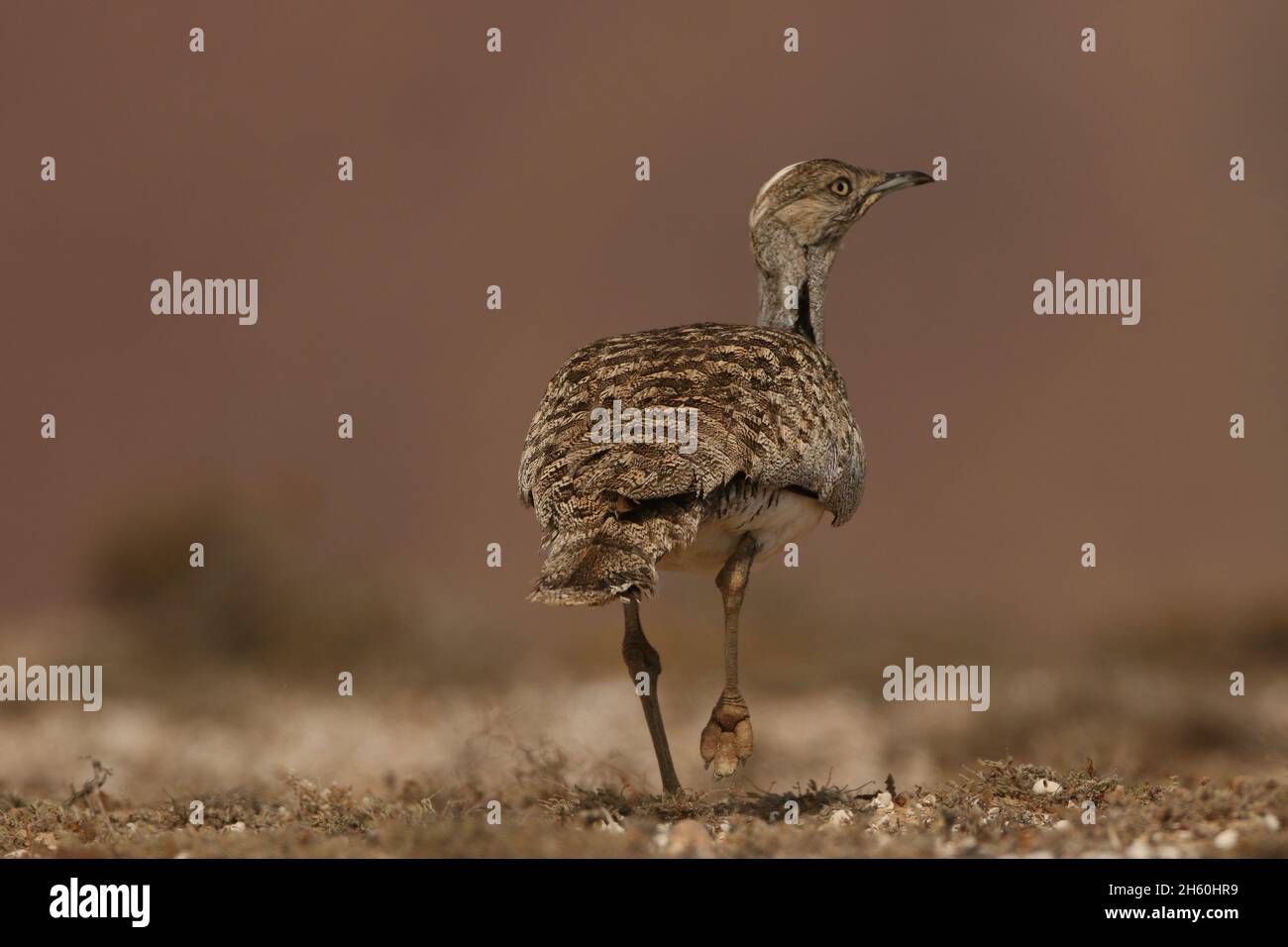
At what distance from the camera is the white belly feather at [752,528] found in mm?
7953

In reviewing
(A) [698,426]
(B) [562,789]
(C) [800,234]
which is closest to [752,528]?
(A) [698,426]

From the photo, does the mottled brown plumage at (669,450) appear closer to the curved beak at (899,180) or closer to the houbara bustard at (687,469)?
the houbara bustard at (687,469)

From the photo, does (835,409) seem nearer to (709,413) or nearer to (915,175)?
(709,413)

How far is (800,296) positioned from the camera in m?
10.1

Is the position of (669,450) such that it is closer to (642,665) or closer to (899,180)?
(642,665)

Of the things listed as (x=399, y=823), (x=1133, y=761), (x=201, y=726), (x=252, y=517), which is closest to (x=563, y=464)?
(x=399, y=823)

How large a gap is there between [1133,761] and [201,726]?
717 centimetres

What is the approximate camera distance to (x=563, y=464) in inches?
299

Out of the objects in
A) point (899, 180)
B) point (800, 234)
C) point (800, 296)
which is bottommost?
point (800, 296)

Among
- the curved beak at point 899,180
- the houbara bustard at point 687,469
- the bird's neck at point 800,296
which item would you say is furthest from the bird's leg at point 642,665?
the curved beak at point 899,180

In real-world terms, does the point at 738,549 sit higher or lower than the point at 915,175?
lower

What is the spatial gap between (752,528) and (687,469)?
0.96 metres

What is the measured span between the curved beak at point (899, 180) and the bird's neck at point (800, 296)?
22.4 inches

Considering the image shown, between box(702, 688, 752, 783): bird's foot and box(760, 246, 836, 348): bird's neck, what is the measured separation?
2.85m
